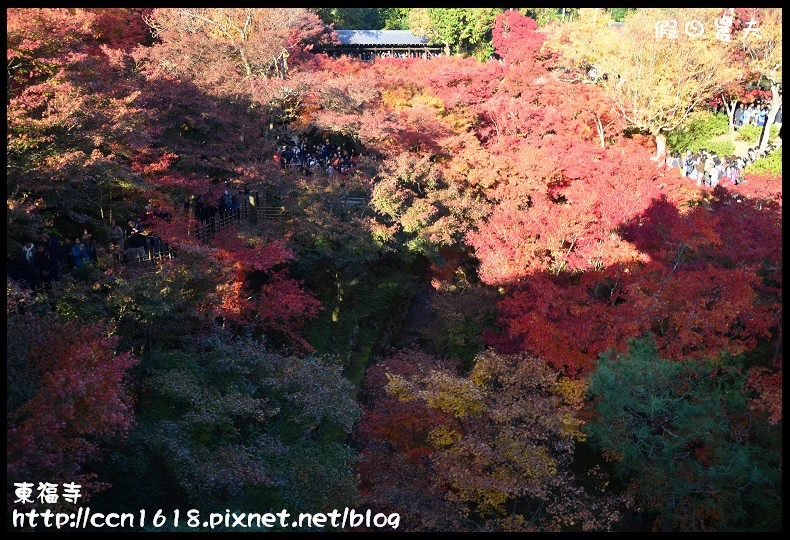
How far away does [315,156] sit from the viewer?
97.0ft

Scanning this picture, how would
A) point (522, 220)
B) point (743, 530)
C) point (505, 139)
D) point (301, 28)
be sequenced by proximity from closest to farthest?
1. point (743, 530)
2. point (522, 220)
3. point (505, 139)
4. point (301, 28)

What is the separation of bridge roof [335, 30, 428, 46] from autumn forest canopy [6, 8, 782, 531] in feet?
41.5

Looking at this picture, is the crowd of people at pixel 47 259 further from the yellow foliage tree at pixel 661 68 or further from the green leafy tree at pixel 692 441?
the yellow foliage tree at pixel 661 68

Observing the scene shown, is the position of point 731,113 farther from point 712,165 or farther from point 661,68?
point 661,68

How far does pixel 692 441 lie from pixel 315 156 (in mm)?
20177

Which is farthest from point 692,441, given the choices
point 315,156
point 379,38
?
point 379,38

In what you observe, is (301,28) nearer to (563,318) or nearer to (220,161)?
(220,161)

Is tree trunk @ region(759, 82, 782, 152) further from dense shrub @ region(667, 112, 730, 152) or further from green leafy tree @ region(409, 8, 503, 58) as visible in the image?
green leafy tree @ region(409, 8, 503, 58)

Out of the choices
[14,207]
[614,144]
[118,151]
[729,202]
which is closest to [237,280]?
[118,151]

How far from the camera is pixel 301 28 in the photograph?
35188 mm

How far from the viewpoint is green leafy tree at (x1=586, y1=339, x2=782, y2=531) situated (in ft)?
41.2

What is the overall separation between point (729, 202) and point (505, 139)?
8.15m

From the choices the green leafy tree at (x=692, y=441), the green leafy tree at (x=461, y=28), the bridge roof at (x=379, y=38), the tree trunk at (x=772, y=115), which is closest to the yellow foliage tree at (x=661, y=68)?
the tree trunk at (x=772, y=115)

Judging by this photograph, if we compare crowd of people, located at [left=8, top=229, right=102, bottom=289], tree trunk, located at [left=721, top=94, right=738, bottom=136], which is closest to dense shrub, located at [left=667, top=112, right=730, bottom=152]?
tree trunk, located at [left=721, top=94, right=738, bottom=136]
